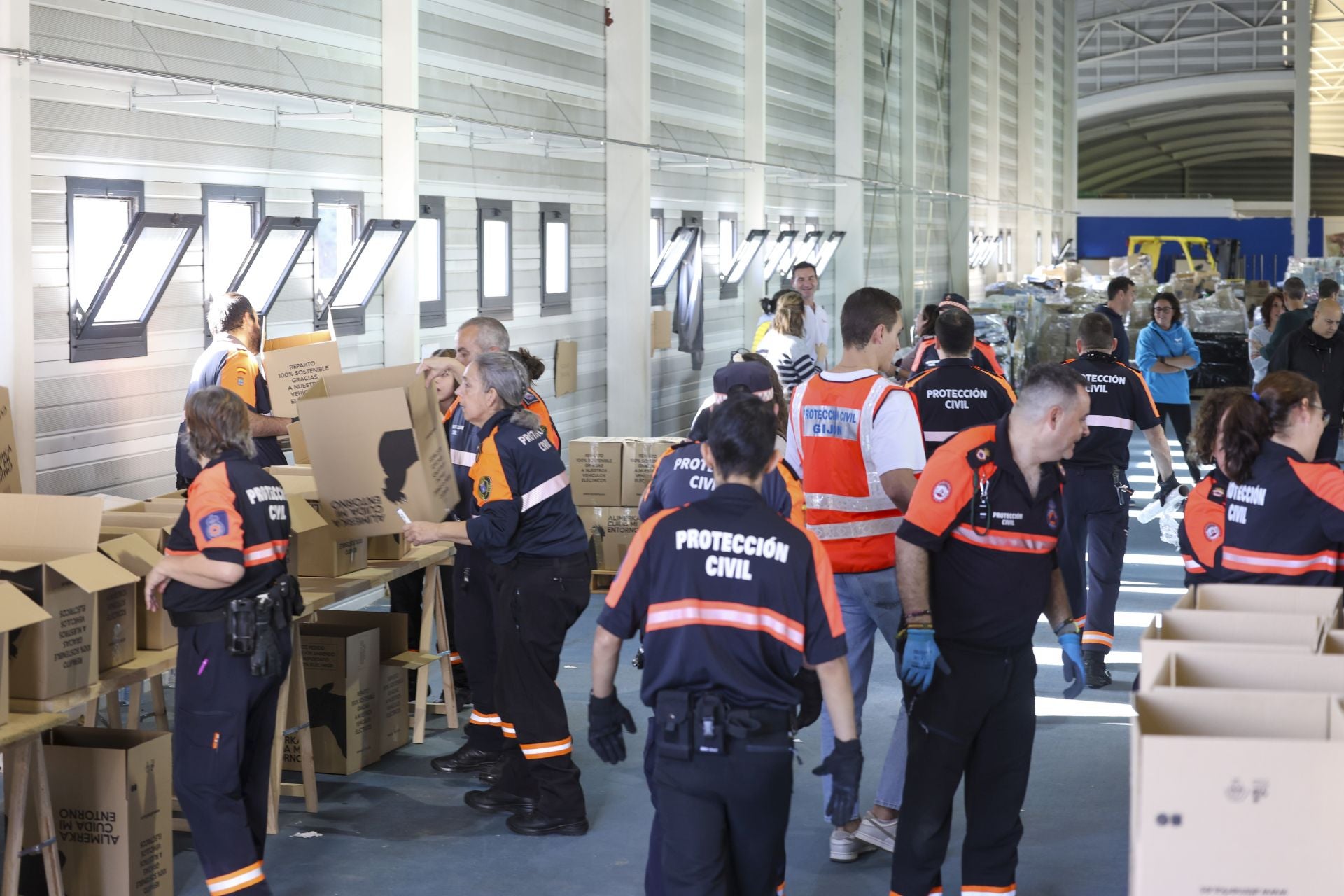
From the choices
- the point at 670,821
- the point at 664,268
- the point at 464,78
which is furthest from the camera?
the point at 664,268

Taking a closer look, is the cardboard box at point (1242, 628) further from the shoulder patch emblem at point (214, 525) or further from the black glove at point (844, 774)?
the shoulder patch emblem at point (214, 525)

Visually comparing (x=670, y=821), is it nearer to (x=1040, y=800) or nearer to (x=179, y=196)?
(x=1040, y=800)

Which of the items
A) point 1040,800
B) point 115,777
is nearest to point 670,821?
point 115,777

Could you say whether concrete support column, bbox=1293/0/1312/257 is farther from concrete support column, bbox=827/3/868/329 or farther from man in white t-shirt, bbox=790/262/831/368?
man in white t-shirt, bbox=790/262/831/368

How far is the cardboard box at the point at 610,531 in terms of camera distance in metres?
9.47

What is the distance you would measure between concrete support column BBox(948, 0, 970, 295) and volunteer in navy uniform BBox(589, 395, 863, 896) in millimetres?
21528

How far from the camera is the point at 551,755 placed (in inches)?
210

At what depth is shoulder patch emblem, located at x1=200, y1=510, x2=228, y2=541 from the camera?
4.33 meters

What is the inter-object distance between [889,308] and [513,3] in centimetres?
597

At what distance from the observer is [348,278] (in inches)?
324

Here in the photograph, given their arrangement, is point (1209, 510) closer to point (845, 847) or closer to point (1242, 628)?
point (1242, 628)

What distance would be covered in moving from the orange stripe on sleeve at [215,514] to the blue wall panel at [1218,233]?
36.7 meters

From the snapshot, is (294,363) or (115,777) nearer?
(115,777)

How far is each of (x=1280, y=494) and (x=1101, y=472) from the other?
2.79 meters
